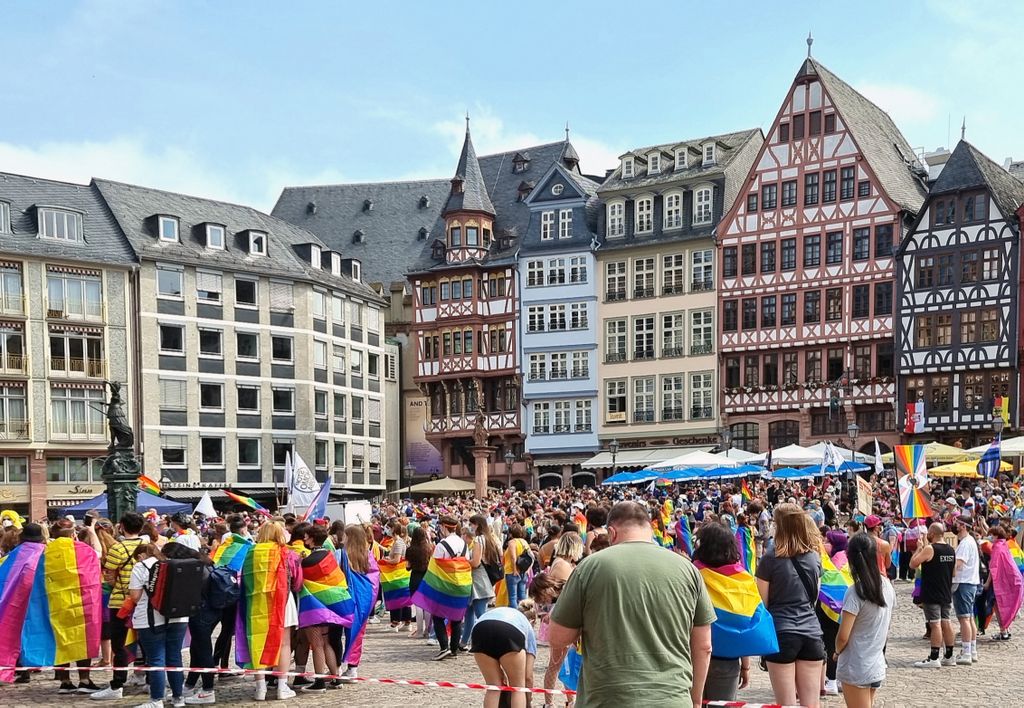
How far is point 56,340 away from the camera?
148 feet

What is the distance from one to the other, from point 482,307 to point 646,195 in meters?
8.96

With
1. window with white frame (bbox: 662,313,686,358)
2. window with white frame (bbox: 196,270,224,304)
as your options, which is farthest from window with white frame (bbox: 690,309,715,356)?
window with white frame (bbox: 196,270,224,304)

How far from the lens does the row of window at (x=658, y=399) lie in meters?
49.4

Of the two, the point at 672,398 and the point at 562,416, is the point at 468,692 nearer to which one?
the point at 672,398

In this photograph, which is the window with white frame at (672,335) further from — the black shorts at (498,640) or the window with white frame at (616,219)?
the black shorts at (498,640)

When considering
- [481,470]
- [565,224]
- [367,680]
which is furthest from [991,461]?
[565,224]

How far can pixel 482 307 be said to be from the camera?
179ft

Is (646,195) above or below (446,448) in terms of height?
above

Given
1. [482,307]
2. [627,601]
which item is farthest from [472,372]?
[627,601]

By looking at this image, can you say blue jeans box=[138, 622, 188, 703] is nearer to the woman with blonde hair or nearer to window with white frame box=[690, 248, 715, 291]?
the woman with blonde hair

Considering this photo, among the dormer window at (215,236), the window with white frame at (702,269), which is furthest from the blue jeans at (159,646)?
the dormer window at (215,236)

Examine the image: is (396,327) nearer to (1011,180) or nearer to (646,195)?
(646,195)

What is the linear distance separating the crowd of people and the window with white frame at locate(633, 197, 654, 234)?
1294 inches

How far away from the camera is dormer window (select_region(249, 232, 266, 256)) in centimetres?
5116
